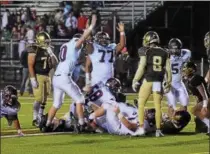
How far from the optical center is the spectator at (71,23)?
94.6 ft

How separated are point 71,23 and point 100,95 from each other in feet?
48.8

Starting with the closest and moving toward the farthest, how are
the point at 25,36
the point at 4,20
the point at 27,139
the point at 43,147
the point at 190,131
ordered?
the point at 43,147 < the point at 27,139 < the point at 190,131 < the point at 25,36 < the point at 4,20

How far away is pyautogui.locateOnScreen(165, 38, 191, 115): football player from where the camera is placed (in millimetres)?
16469

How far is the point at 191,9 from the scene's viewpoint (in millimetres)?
30297

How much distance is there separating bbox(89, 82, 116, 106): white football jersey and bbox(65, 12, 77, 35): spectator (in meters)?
14.4

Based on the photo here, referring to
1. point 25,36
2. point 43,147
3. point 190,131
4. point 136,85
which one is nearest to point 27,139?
point 43,147

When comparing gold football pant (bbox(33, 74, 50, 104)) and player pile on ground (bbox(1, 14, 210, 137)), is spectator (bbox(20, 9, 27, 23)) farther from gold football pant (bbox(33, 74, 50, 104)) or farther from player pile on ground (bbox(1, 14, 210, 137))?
player pile on ground (bbox(1, 14, 210, 137))

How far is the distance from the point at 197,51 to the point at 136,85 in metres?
16.1

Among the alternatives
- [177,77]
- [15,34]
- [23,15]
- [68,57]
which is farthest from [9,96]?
[23,15]

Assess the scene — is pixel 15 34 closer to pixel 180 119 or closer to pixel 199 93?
pixel 180 119

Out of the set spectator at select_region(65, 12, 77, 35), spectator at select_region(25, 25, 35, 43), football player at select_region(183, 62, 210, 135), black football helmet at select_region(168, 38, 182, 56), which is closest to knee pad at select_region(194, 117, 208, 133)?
football player at select_region(183, 62, 210, 135)

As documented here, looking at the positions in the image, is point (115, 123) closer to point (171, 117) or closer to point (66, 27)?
point (171, 117)

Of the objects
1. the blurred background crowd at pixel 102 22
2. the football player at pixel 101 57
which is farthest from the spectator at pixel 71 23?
the football player at pixel 101 57

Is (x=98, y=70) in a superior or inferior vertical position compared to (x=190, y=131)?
superior
